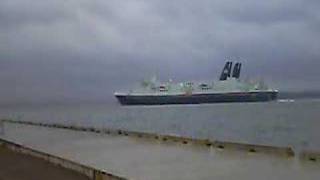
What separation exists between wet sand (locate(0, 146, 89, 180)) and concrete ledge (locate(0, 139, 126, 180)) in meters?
0.18

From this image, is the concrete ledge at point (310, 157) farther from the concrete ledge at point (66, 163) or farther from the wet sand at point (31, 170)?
the wet sand at point (31, 170)

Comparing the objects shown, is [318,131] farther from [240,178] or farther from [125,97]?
[125,97]

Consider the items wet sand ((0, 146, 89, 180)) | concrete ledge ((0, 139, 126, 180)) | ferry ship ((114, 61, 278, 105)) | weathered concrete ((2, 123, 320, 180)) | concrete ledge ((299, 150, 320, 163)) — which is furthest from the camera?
ferry ship ((114, 61, 278, 105))

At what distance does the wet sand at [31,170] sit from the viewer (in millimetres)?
14937

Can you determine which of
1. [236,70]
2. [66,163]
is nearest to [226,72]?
[236,70]

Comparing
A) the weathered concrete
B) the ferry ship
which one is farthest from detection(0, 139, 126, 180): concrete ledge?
the ferry ship

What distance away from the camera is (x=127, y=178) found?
42.4 ft

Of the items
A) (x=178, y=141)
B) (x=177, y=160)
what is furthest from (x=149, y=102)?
(x=177, y=160)

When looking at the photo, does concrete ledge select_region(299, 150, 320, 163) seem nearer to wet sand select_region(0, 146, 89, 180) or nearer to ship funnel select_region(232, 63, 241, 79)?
wet sand select_region(0, 146, 89, 180)

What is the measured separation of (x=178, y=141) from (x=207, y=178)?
11037mm

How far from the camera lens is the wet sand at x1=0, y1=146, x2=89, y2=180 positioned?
14937 mm

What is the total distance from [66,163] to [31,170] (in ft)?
3.70

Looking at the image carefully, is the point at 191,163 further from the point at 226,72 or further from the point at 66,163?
the point at 226,72

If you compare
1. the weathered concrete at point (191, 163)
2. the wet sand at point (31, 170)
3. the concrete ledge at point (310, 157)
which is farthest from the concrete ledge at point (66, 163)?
the concrete ledge at point (310, 157)
